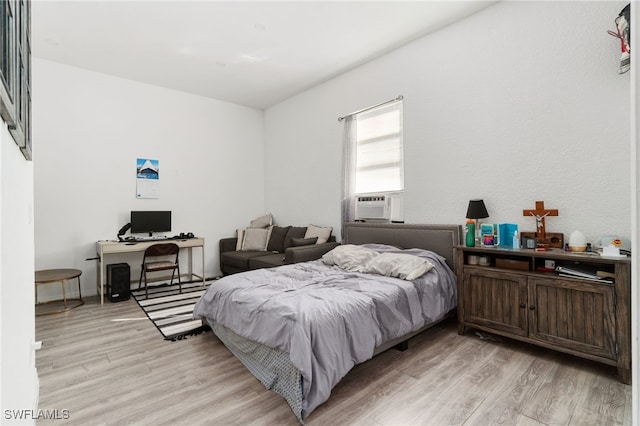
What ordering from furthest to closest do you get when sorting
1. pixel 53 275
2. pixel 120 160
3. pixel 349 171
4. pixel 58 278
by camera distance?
pixel 120 160 < pixel 349 171 < pixel 53 275 < pixel 58 278

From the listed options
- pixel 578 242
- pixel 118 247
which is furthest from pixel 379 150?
pixel 118 247

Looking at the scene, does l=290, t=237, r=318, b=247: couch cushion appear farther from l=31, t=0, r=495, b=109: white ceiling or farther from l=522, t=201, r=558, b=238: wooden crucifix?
l=522, t=201, r=558, b=238: wooden crucifix

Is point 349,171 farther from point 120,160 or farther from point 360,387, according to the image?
point 120,160

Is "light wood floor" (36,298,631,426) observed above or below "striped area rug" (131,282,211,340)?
below

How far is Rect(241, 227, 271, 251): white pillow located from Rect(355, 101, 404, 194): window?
1.87 meters

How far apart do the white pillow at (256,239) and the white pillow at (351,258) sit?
205 cm

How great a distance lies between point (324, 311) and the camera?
6.48 feet

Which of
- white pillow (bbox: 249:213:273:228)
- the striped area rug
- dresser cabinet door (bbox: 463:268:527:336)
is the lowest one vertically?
the striped area rug

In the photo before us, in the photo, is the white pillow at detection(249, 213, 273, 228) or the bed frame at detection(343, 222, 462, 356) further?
the white pillow at detection(249, 213, 273, 228)

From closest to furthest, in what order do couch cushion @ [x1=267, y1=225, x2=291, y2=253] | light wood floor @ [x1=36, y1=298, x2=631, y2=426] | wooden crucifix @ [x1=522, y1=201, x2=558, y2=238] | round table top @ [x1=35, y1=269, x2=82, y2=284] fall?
light wood floor @ [x1=36, y1=298, x2=631, y2=426] < wooden crucifix @ [x1=522, y1=201, x2=558, y2=238] < round table top @ [x1=35, y1=269, x2=82, y2=284] < couch cushion @ [x1=267, y1=225, x2=291, y2=253]

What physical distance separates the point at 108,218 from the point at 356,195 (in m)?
3.63

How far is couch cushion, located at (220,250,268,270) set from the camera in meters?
4.64

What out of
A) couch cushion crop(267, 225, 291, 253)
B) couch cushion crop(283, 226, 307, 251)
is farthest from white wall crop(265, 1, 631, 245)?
couch cushion crop(267, 225, 291, 253)

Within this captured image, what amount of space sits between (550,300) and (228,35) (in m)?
4.04
